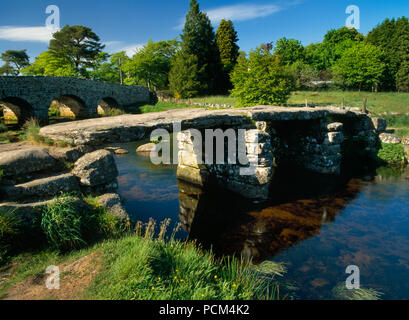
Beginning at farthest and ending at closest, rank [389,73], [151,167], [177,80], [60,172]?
[389,73] → [177,80] → [151,167] → [60,172]

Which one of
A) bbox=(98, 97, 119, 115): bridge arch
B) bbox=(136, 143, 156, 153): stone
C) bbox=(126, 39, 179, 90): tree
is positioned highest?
bbox=(126, 39, 179, 90): tree

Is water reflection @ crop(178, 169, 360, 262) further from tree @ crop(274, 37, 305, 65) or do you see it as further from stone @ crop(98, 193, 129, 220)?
tree @ crop(274, 37, 305, 65)

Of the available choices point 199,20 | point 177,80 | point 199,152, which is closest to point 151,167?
point 199,152

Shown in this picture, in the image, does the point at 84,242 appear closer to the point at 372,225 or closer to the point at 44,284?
the point at 44,284

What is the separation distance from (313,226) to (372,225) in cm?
173

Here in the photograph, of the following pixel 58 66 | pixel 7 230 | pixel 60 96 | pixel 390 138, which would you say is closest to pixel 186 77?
pixel 60 96

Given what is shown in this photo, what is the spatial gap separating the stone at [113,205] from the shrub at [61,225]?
0.69 metres

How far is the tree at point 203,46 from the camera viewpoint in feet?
117

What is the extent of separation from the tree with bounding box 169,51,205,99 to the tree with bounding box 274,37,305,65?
2205 cm

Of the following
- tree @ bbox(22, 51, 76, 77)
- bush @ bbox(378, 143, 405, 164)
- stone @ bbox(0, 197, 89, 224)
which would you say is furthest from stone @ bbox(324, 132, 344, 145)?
tree @ bbox(22, 51, 76, 77)

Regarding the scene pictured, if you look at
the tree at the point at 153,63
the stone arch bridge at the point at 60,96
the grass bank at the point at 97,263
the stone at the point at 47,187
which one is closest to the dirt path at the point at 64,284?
the grass bank at the point at 97,263

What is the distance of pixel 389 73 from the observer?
120ft

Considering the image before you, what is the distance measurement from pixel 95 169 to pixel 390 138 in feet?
50.6

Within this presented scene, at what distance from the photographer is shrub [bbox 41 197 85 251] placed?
4.14m
